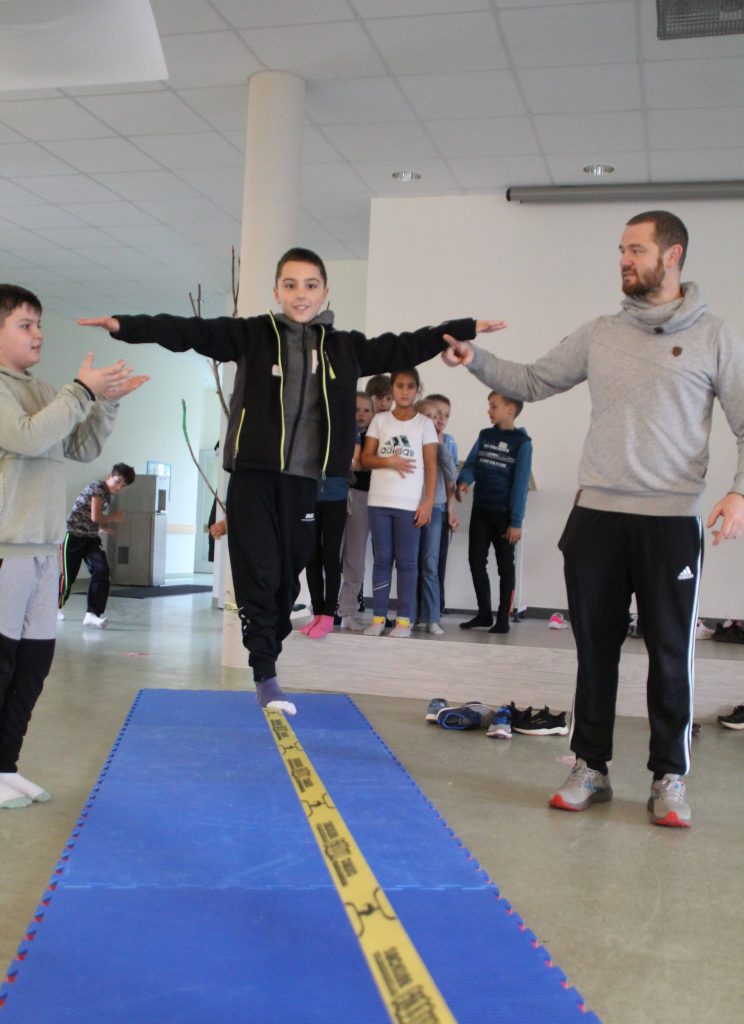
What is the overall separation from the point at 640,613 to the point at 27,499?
186 cm

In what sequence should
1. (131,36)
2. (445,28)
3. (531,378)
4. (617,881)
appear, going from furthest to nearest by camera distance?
(131,36), (445,28), (531,378), (617,881)

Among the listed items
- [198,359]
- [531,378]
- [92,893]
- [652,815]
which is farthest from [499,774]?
[198,359]

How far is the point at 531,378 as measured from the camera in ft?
10.6

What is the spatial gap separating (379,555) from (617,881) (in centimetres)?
294

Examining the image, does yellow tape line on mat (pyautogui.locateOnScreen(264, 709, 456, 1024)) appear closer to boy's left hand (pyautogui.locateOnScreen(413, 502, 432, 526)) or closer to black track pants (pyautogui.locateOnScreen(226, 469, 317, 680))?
black track pants (pyautogui.locateOnScreen(226, 469, 317, 680))

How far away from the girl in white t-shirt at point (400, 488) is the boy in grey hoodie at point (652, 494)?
2116mm

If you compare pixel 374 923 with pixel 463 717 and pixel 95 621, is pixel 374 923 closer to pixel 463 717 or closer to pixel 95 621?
pixel 463 717

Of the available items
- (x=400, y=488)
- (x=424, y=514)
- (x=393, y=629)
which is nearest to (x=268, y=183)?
(x=400, y=488)

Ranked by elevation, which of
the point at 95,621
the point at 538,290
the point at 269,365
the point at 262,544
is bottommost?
the point at 95,621

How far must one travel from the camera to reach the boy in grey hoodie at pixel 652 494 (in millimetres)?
2826

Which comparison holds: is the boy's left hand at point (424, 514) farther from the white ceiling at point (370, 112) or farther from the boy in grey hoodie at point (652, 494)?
the white ceiling at point (370, 112)

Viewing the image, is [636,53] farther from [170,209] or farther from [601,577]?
[170,209]

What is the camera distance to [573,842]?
2.62 metres

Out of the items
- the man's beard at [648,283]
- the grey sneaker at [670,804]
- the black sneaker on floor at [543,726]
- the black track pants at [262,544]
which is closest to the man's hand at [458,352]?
the man's beard at [648,283]
